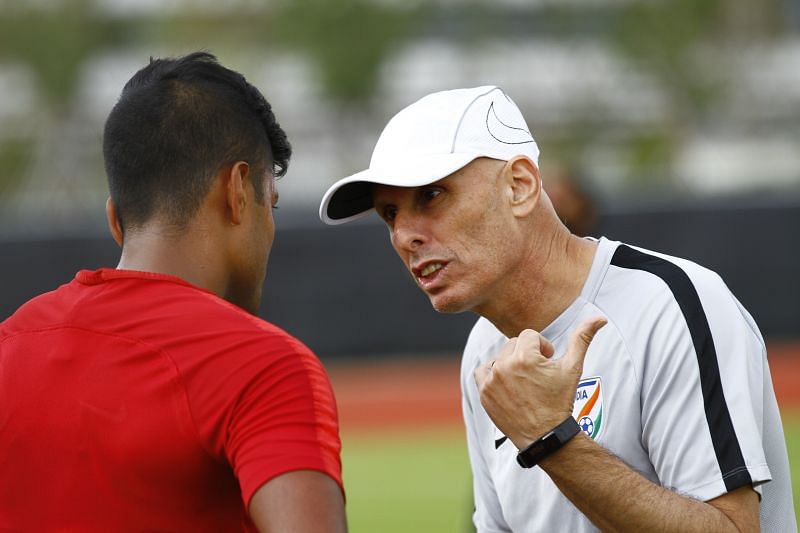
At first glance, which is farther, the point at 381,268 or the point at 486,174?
the point at 381,268

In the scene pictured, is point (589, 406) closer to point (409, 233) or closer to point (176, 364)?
point (409, 233)

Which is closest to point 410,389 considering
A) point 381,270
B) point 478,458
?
point 381,270

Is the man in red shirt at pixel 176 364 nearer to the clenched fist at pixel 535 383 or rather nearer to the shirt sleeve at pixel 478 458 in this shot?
the clenched fist at pixel 535 383

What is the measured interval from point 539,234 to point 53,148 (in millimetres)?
41511

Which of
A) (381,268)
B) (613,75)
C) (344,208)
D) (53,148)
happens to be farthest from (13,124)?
(344,208)

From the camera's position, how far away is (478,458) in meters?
3.74

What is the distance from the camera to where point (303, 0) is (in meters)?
43.0

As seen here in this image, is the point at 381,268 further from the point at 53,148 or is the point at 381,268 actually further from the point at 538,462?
the point at 53,148

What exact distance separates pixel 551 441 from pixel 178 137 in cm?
111

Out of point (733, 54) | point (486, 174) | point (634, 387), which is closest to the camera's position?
point (634, 387)

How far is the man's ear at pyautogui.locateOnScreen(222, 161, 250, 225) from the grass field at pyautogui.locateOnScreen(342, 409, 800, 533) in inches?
207

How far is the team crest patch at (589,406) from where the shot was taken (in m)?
3.21

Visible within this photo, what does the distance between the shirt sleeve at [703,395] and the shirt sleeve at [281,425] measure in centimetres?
88

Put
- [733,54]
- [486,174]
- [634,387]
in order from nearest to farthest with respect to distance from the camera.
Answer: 1. [634,387]
2. [486,174]
3. [733,54]
